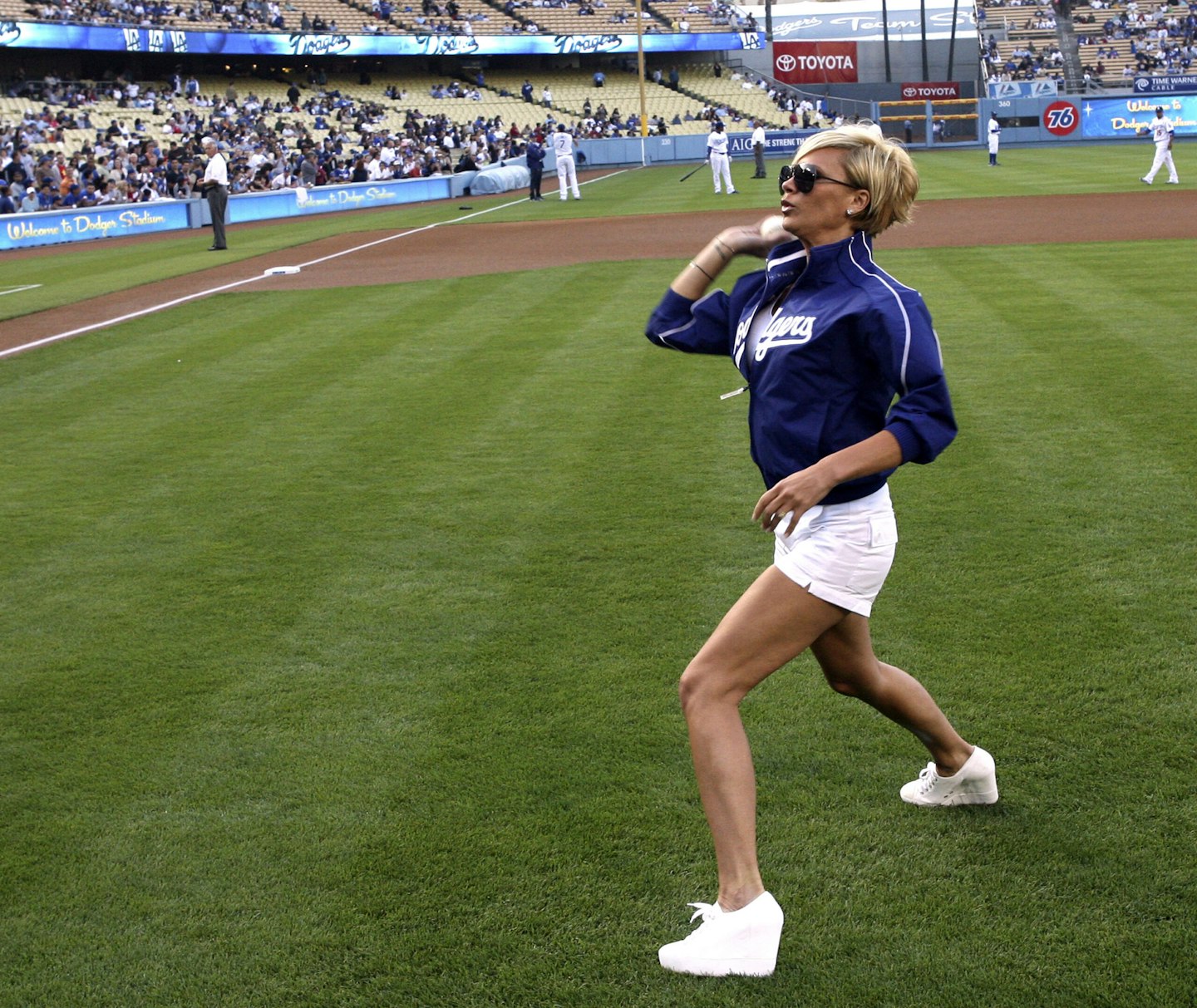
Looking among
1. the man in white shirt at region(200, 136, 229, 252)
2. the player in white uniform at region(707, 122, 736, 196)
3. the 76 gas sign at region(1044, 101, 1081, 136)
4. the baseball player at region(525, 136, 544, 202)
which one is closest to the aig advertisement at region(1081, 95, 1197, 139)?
the 76 gas sign at region(1044, 101, 1081, 136)

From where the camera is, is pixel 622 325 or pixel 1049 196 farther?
pixel 1049 196

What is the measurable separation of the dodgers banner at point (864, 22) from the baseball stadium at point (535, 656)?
5959cm

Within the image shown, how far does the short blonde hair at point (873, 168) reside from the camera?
10.7ft

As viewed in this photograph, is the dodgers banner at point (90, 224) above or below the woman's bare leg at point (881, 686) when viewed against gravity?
above

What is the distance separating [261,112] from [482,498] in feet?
140

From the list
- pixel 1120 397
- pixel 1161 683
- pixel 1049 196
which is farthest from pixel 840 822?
pixel 1049 196

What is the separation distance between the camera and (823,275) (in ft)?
10.8

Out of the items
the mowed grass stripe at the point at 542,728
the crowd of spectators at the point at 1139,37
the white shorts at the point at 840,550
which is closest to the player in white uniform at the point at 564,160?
the mowed grass stripe at the point at 542,728

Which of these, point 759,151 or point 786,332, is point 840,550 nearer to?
point 786,332

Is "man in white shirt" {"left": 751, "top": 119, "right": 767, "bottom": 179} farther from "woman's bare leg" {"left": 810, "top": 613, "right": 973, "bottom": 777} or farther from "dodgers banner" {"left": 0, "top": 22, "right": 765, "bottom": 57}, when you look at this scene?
"woman's bare leg" {"left": 810, "top": 613, "right": 973, "bottom": 777}

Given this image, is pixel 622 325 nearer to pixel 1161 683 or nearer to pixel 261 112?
pixel 1161 683

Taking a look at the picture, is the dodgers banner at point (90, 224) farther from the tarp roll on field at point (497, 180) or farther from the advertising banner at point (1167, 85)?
the advertising banner at point (1167, 85)

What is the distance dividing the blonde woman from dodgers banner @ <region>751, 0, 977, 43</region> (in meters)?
73.4

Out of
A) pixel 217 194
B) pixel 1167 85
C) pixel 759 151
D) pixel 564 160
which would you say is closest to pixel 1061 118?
pixel 1167 85
